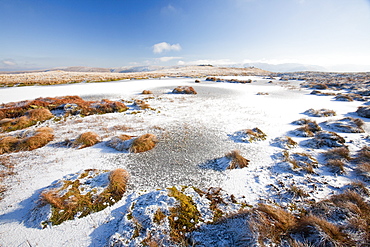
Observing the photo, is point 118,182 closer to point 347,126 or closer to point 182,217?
point 182,217

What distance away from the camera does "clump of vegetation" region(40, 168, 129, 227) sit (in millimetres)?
4270

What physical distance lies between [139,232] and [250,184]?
3.98 m

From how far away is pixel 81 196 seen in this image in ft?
15.7

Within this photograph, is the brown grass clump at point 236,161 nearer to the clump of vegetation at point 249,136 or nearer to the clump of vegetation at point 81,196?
the clump of vegetation at point 249,136

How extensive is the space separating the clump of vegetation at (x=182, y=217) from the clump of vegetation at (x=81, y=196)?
197 cm

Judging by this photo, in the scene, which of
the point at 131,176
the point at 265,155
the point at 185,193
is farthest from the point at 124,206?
the point at 265,155

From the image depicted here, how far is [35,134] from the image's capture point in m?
8.64

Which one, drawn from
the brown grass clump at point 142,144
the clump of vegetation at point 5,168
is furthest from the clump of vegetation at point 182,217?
the clump of vegetation at point 5,168

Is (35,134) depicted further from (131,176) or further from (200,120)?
(200,120)

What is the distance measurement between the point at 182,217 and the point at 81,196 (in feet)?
11.0

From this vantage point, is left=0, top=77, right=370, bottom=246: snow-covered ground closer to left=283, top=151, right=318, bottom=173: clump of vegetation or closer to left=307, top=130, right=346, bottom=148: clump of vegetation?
left=283, top=151, right=318, bottom=173: clump of vegetation

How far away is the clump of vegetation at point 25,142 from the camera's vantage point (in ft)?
24.8

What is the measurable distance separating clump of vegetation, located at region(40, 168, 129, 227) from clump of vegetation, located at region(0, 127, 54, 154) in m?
4.44

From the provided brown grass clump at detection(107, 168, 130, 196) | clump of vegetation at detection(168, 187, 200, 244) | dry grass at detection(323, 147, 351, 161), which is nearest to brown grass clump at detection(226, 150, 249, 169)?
clump of vegetation at detection(168, 187, 200, 244)
